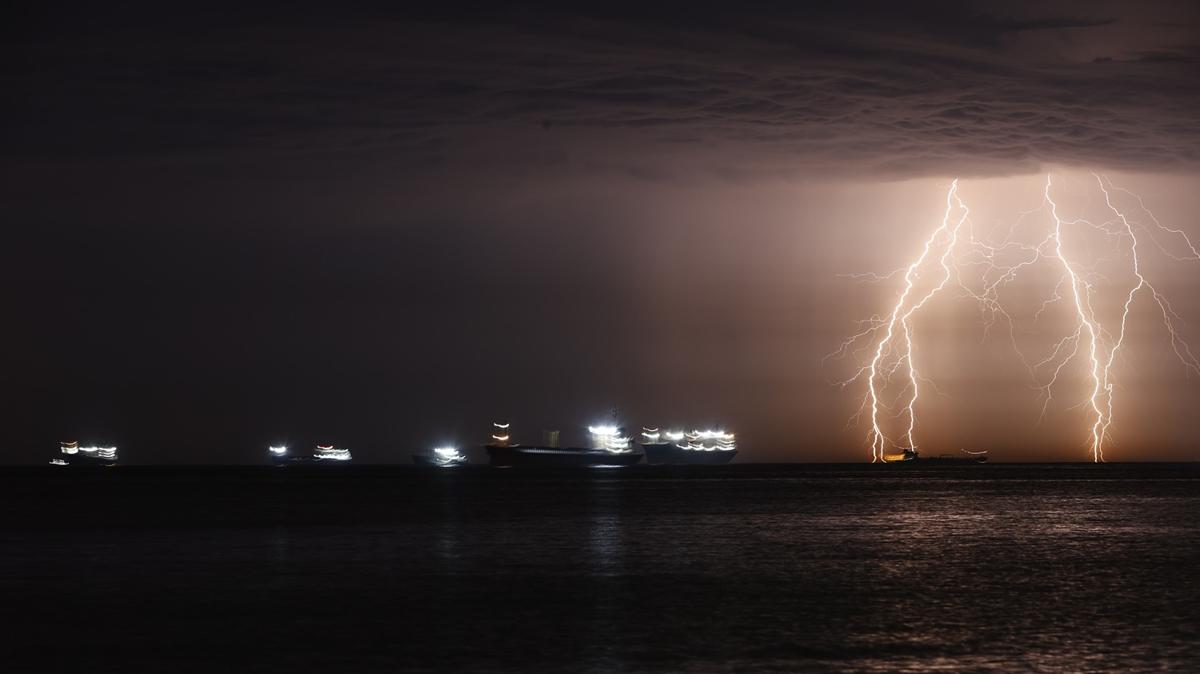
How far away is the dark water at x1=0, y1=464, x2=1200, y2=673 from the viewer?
2503 cm

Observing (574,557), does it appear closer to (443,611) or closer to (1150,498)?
(443,611)

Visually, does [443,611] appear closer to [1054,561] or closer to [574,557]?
[574,557]

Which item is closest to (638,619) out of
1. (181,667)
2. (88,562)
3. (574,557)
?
(181,667)

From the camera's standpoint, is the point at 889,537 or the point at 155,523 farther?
the point at 155,523

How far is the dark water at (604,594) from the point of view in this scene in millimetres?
25031

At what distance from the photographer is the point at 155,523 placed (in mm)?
69562

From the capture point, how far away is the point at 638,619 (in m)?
30.1

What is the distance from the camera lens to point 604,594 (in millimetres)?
35250

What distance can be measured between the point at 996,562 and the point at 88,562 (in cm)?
3080

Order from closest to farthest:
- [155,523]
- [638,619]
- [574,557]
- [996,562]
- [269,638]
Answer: [269,638] < [638,619] < [996,562] < [574,557] < [155,523]

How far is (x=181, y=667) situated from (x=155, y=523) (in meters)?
48.5

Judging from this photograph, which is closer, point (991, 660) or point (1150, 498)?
point (991, 660)

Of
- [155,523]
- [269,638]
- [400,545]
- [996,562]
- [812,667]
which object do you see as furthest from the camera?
[155,523]

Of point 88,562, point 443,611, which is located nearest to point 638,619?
point 443,611
